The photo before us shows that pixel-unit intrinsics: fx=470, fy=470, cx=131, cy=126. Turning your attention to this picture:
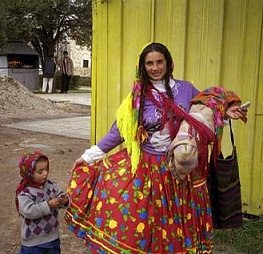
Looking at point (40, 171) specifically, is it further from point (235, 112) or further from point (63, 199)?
point (235, 112)

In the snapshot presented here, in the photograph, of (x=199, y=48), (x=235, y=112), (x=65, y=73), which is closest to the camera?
(x=235, y=112)

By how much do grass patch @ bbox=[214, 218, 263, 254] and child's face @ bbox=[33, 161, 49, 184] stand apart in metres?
1.82

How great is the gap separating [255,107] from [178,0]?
122 centimetres

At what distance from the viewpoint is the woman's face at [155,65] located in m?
2.65

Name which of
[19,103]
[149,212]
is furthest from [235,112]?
[19,103]

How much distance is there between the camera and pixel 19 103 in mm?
13727

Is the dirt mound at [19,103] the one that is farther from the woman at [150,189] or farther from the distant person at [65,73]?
the woman at [150,189]

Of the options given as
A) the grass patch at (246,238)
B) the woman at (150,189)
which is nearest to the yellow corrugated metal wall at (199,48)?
the grass patch at (246,238)

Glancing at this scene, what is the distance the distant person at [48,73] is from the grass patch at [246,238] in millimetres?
18072

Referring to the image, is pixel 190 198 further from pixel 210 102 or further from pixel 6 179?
pixel 6 179

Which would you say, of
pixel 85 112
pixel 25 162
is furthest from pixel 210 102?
pixel 85 112

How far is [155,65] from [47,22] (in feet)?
Answer: 73.5

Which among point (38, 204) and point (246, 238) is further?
point (246, 238)

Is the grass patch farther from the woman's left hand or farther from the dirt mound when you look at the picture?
the dirt mound
